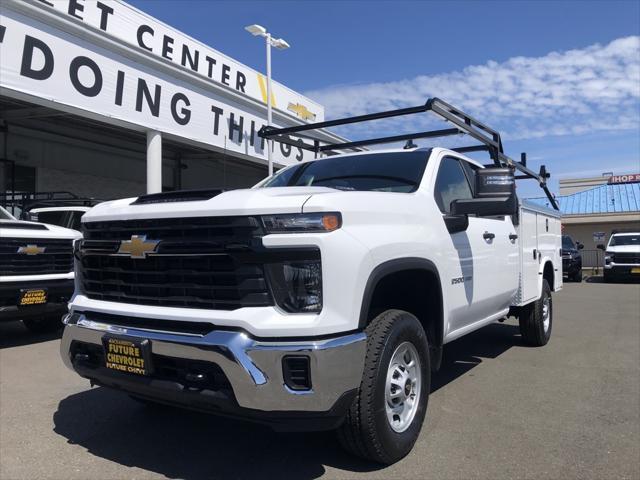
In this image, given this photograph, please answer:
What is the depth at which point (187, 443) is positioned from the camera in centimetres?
375

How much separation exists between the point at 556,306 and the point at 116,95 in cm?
1051

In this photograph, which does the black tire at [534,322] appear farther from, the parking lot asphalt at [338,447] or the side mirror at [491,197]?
the side mirror at [491,197]

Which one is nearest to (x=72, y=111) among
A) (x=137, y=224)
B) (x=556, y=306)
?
(x=137, y=224)

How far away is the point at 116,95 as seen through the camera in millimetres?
11625

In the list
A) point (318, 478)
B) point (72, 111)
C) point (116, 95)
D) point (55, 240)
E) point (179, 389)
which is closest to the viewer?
A: point (179, 389)

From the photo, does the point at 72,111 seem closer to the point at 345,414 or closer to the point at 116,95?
the point at 116,95

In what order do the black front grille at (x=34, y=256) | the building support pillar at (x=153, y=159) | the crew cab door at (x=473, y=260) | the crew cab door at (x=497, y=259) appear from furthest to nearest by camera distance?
the building support pillar at (x=153, y=159), the black front grille at (x=34, y=256), the crew cab door at (x=497, y=259), the crew cab door at (x=473, y=260)

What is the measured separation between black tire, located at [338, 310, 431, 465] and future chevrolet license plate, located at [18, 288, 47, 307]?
483cm

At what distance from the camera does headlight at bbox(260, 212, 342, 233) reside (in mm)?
2822

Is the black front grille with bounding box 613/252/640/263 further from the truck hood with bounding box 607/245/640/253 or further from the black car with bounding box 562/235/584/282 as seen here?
the black car with bounding box 562/235/584/282

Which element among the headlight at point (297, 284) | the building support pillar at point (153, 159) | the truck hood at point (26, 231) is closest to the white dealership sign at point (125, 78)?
the building support pillar at point (153, 159)

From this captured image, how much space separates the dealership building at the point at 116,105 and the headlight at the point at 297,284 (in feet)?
15.1

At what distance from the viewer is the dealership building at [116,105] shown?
1003 centimetres

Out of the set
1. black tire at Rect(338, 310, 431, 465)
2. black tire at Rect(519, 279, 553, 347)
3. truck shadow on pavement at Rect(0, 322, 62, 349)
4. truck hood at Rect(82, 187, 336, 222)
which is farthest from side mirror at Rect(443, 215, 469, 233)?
truck shadow on pavement at Rect(0, 322, 62, 349)
